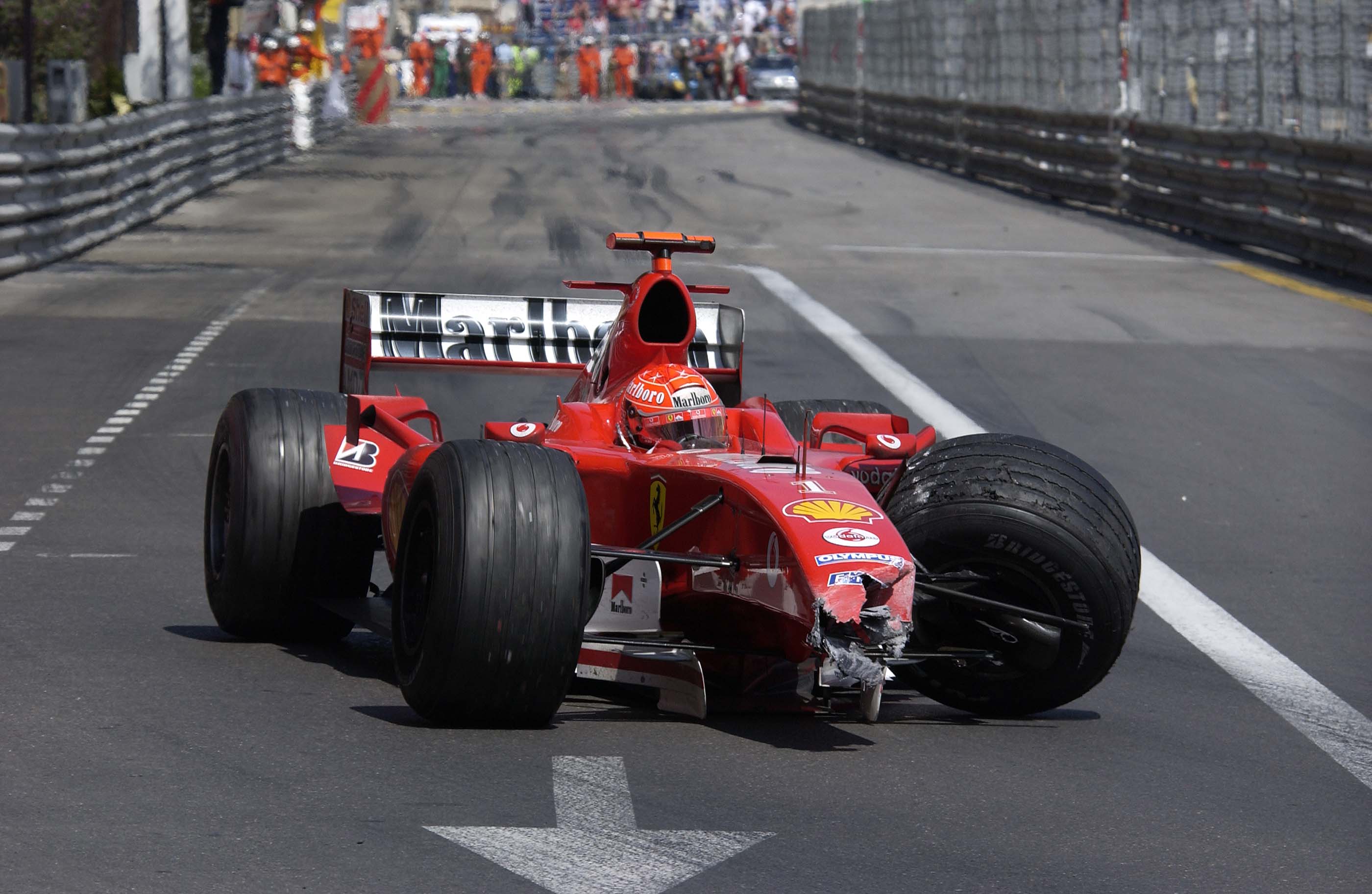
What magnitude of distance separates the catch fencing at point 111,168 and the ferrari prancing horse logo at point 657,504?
1322 cm

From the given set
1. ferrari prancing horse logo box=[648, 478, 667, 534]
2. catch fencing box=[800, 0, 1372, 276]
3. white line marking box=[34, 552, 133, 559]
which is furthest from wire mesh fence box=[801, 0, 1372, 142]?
ferrari prancing horse logo box=[648, 478, 667, 534]

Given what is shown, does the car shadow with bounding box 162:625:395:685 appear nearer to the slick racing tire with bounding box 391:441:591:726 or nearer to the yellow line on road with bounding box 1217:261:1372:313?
the slick racing tire with bounding box 391:441:591:726

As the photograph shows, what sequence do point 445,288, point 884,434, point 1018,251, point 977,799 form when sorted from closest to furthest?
point 977,799
point 884,434
point 445,288
point 1018,251

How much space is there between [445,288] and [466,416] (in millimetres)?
6526

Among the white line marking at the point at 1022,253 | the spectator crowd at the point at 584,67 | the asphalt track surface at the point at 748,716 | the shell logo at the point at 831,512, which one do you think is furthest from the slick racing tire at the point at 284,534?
the spectator crowd at the point at 584,67

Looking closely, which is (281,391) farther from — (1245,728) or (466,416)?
(466,416)

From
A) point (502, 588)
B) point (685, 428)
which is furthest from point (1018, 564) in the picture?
point (502, 588)

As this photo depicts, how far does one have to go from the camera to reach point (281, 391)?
292 inches

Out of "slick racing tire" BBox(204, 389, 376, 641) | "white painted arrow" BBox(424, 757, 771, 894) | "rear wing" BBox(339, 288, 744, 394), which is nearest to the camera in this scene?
"white painted arrow" BBox(424, 757, 771, 894)

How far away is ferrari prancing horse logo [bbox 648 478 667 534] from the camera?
21.1ft

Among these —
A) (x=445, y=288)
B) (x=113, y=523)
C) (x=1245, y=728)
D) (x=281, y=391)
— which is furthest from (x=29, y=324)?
(x=1245, y=728)

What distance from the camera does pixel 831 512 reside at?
5.83 m

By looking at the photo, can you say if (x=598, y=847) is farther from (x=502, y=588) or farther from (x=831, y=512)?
(x=831, y=512)

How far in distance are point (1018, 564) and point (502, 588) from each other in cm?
159
